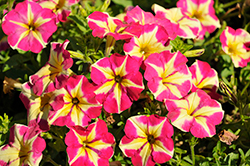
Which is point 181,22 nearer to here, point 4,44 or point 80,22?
point 80,22

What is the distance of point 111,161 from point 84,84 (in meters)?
0.73

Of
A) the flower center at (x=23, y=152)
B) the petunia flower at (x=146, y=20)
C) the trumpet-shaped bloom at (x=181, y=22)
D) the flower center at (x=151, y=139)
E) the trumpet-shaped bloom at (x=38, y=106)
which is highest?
the petunia flower at (x=146, y=20)

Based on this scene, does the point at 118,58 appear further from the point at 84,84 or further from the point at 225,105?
the point at 225,105

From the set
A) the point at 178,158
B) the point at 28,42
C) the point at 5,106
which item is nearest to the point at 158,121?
the point at 178,158

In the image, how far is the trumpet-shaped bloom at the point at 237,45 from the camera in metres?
2.61

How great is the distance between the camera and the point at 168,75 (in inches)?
82.2

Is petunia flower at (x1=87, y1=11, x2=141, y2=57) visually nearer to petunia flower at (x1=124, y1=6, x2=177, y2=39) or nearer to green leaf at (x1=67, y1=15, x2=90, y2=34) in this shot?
petunia flower at (x1=124, y1=6, x2=177, y2=39)

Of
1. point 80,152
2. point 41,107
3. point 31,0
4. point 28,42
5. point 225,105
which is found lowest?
point 225,105

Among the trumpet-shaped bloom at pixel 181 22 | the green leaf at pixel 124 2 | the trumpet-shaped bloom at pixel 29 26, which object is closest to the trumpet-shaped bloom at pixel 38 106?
the trumpet-shaped bloom at pixel 29 26

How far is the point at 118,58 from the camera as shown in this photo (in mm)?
1975

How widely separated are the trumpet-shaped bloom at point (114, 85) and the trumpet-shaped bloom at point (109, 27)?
0.52 feet

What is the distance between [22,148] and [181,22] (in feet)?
5.60

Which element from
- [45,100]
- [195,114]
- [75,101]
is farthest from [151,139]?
[45,100]

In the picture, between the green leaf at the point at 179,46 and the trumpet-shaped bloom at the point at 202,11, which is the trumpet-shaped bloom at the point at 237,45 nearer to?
the trumpet-shaped bloom at the point at 202,11
